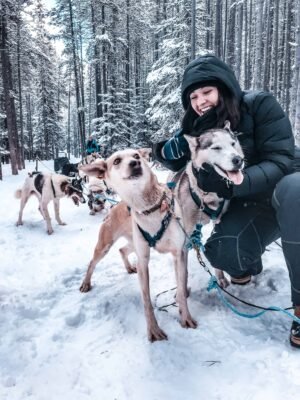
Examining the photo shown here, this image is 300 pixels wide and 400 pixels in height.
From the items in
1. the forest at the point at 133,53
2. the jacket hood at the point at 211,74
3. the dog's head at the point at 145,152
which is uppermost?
the forest at the point at 133,53

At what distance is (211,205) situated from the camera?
328 cm

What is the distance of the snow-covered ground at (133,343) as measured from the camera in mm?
2074

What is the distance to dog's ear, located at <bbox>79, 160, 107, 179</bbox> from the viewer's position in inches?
116

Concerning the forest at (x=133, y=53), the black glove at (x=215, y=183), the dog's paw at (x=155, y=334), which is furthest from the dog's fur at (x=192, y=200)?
the forest at (x=133, y=53)

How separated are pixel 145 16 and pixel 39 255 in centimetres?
3663

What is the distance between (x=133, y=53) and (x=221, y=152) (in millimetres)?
36455

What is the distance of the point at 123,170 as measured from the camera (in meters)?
2.87

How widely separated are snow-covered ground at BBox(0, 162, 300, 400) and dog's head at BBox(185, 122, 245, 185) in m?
1.31

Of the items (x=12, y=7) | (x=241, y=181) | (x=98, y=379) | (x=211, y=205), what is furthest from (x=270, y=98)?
(x=12, y=7)

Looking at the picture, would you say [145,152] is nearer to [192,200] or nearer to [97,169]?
[97,169]

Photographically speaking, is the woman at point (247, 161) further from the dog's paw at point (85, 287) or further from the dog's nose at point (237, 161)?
the dog's paw at point (85, 287)

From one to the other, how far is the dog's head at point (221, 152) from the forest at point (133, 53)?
29.8ft

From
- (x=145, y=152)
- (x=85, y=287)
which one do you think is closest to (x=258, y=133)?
(x=145, y=152)

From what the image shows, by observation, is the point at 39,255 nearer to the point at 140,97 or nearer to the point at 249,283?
the point at 249,283
